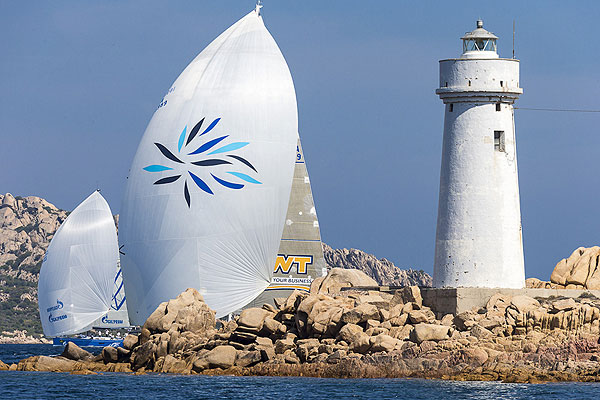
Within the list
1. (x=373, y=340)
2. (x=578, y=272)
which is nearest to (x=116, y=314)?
(x=578, y=272)

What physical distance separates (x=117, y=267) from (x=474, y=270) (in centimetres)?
2693

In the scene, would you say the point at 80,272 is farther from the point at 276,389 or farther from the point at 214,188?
the point at 276,389

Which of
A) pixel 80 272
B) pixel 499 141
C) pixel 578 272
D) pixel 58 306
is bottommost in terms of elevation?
pixel 58 306

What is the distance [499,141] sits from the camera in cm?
2950

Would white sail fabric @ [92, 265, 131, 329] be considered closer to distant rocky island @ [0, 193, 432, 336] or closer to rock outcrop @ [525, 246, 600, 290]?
rock outcrop @ [525, 246, 600, 290]

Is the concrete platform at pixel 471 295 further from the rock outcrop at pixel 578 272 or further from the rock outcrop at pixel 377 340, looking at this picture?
the rock outcrop at pixel 578 272

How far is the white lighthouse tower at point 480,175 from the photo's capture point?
2925 centimetres

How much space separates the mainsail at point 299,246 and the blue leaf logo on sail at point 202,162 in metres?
5.28

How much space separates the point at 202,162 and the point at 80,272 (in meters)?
21.4

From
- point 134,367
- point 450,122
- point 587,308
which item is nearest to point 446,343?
point 587,308

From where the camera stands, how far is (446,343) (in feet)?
87.4

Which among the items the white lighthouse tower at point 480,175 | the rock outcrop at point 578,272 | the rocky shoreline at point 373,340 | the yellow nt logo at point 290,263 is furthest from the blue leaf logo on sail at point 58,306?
the white lighthouse tower at point 480,175

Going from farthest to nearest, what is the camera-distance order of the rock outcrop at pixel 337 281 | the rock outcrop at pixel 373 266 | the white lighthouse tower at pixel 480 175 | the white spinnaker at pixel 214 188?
the rock outcrop at pixel 373 266
the rock outcrop at pixel 337 281
the white spinnaker at pixel 214 188
the white lighthouse tower at pixel 480 175

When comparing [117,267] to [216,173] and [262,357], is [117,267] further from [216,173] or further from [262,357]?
[262,357]
